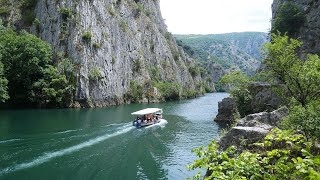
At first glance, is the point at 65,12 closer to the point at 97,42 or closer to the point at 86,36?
the point at 86,36

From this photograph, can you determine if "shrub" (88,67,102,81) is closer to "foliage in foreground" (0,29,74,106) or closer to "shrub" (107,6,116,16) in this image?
"foliage in foreground" (0,29,74,106)

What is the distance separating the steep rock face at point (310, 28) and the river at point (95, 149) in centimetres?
2696

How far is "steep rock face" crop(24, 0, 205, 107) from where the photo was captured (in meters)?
81.7

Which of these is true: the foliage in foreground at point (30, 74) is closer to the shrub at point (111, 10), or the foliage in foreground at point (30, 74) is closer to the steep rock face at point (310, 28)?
the shrub at point (111, 10)

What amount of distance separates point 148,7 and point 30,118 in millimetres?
109290

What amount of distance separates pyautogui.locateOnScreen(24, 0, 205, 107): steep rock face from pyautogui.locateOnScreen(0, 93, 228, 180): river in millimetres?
31598

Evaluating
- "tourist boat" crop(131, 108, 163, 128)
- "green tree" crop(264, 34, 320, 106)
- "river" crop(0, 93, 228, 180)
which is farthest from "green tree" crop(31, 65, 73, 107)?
"green tree" crop(264, 34, 320, 106)

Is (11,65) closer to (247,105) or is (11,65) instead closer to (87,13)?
(87,13)

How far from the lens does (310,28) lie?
65250 millimetres

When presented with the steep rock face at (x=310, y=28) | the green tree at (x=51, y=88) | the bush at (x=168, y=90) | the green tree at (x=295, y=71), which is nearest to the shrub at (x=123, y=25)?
the bush at (x=168, y=90)

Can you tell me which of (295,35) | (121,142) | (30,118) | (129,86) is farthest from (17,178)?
(129,86)

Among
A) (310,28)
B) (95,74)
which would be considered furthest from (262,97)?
(95,74)

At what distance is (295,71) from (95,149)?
74.3 feet

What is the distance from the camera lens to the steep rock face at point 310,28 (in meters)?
62.0
